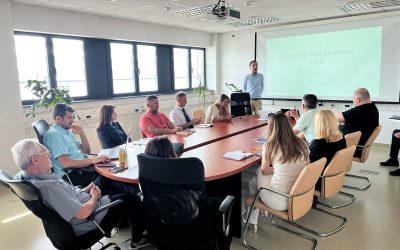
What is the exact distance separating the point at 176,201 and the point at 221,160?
0.93m

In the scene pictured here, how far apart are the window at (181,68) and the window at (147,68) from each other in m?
0.71

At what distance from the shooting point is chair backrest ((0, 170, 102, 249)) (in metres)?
1.75

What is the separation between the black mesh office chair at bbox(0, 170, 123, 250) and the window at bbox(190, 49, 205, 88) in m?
6.32

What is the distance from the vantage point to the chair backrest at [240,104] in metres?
5.94

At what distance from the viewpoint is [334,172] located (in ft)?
9.30

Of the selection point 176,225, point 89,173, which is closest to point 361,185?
point 176,225

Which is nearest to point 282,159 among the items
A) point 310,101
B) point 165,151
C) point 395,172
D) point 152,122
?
point 165,151

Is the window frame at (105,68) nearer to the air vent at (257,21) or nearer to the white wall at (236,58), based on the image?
the white wall at (236,58)

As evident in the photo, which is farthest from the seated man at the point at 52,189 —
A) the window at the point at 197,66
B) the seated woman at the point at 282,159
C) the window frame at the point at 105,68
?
the window at the point at 197,66

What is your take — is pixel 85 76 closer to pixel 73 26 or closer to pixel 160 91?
pixel 73 26

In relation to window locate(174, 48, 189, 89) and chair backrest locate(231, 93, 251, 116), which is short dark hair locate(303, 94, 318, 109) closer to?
chair backrest locate(231, 93, 251, 116)

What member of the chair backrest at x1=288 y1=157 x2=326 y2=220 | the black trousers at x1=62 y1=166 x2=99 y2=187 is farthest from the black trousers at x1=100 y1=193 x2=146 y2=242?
the chair backrest at x1=288 y1=157 x2=326 y2=220

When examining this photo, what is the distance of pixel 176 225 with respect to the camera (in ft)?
6.50

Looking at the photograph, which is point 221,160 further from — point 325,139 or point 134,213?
point 325,139
